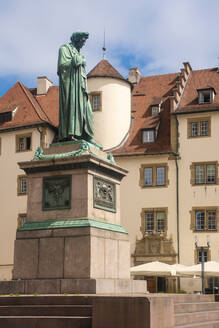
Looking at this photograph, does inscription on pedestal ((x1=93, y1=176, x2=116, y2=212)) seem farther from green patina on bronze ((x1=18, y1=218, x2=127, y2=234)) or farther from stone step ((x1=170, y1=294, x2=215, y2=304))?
stone step ((x1=170, y1=294, x2=215, y2=304))

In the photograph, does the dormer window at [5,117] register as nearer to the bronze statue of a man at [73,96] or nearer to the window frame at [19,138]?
the window frame at [19,138]

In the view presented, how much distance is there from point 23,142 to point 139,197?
954cm

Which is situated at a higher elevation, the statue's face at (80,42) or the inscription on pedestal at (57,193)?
the statue's face at (80,42)

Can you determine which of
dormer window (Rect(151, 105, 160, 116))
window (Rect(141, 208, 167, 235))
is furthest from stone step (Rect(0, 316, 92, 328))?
dormer window (Rect(151, 105, 160, 116))

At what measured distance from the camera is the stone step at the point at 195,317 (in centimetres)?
1370

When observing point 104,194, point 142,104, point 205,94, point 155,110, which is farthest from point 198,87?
point 104,194

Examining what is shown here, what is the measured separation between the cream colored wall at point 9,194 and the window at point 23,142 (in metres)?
0.28

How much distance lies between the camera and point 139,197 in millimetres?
41469

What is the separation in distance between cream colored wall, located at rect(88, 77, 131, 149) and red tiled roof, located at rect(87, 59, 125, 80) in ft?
0.99

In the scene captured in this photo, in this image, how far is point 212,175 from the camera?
40000 mm

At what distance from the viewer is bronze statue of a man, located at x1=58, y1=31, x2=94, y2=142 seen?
1762 cm

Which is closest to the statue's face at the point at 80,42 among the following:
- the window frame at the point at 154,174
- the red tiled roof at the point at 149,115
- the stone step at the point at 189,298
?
the stone step at the point at 189,298

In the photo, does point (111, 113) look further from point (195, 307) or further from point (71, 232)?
point (195, 307)

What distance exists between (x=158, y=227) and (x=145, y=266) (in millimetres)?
6709
